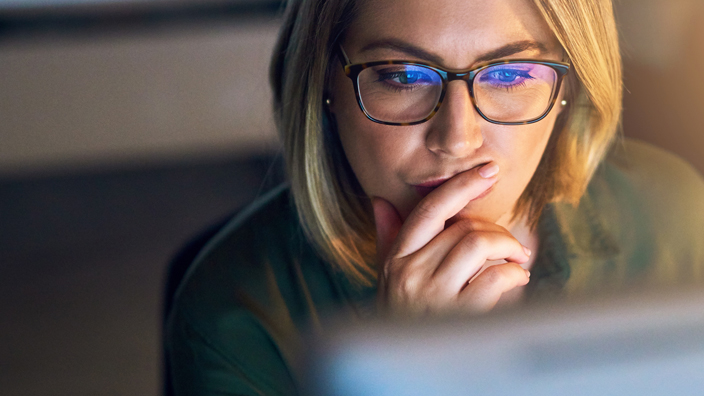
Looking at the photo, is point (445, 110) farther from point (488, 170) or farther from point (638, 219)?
point (638, 219)

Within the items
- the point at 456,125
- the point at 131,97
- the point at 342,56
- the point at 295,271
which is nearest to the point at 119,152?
the point at 131,97

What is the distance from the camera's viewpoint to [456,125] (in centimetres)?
46

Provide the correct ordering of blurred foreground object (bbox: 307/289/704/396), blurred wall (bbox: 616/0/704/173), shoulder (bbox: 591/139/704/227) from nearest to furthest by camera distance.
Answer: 1. blurred foreground object (bbox: 307/289/704/396)
2. shoulder (bbox: 591/139/704/227)
3. blurred wall (bbox: 616/0/704/173)

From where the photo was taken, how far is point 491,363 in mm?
216

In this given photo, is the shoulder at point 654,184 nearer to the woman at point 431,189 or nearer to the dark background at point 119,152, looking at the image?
the woman at point 431,189

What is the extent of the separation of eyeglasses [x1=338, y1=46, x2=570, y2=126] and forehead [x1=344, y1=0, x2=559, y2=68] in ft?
0.05

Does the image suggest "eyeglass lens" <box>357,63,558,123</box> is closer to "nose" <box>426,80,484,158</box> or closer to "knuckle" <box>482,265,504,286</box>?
"nose" <box>426,80,484,158</box>

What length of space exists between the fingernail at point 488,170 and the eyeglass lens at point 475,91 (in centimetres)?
4

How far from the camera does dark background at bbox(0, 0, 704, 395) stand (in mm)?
1310

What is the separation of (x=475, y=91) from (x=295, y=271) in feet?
0.98

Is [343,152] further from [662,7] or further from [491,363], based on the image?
[662,7]

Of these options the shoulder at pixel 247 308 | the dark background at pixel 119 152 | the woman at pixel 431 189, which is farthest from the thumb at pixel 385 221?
the dark background at pixel 119 152

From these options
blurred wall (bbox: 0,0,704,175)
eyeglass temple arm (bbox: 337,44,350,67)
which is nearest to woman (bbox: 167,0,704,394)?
eyeglass temple arm (bbox: 337,44,350,67)

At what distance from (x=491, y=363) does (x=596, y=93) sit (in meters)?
0.44
